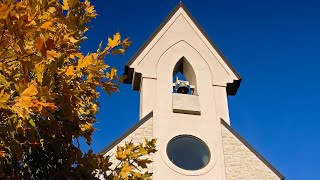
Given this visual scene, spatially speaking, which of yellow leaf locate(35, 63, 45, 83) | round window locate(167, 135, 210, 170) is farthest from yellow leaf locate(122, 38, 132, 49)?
round window locate(167, 135, 210, 170)

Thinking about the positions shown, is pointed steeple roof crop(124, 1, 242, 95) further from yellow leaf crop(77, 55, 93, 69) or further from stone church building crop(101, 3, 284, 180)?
yellow leaf crop(77, 55, 93, 69)

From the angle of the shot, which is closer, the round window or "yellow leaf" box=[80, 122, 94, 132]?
"yellow leaf" box=[80, 122, 94, 132]

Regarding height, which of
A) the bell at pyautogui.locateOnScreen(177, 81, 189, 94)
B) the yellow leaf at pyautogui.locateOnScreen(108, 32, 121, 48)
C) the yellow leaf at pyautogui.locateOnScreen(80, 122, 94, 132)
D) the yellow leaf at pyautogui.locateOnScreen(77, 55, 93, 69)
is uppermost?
the bell at pyautogui.locateOnScreen(177, 81, 189, 94)

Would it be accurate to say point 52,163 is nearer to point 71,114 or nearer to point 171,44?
point 71,114

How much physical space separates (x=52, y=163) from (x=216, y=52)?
9.68m

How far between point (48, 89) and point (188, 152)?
330 inches

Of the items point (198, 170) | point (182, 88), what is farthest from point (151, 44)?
point (198, 170)

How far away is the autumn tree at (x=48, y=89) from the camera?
10.2 ft

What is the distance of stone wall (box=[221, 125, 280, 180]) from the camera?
1060 cm

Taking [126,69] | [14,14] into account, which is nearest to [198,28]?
[126,69]

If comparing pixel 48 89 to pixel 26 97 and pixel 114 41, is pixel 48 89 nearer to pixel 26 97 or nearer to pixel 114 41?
pixel 26 97

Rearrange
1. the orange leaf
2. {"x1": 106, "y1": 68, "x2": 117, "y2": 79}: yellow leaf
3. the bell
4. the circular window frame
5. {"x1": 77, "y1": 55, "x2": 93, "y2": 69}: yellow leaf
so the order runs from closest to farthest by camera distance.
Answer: the orange leaf
{"x1": 77, "y1": 55, "x2": 93, "y2": 69}: yellow leaf
{"x1": 106, "y1": 68, "x2": 117, "y2": 79}: yellow leaf
the circular window frame
the bell

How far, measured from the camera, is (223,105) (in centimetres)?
1226

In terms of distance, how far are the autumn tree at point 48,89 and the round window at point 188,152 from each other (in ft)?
19.8
